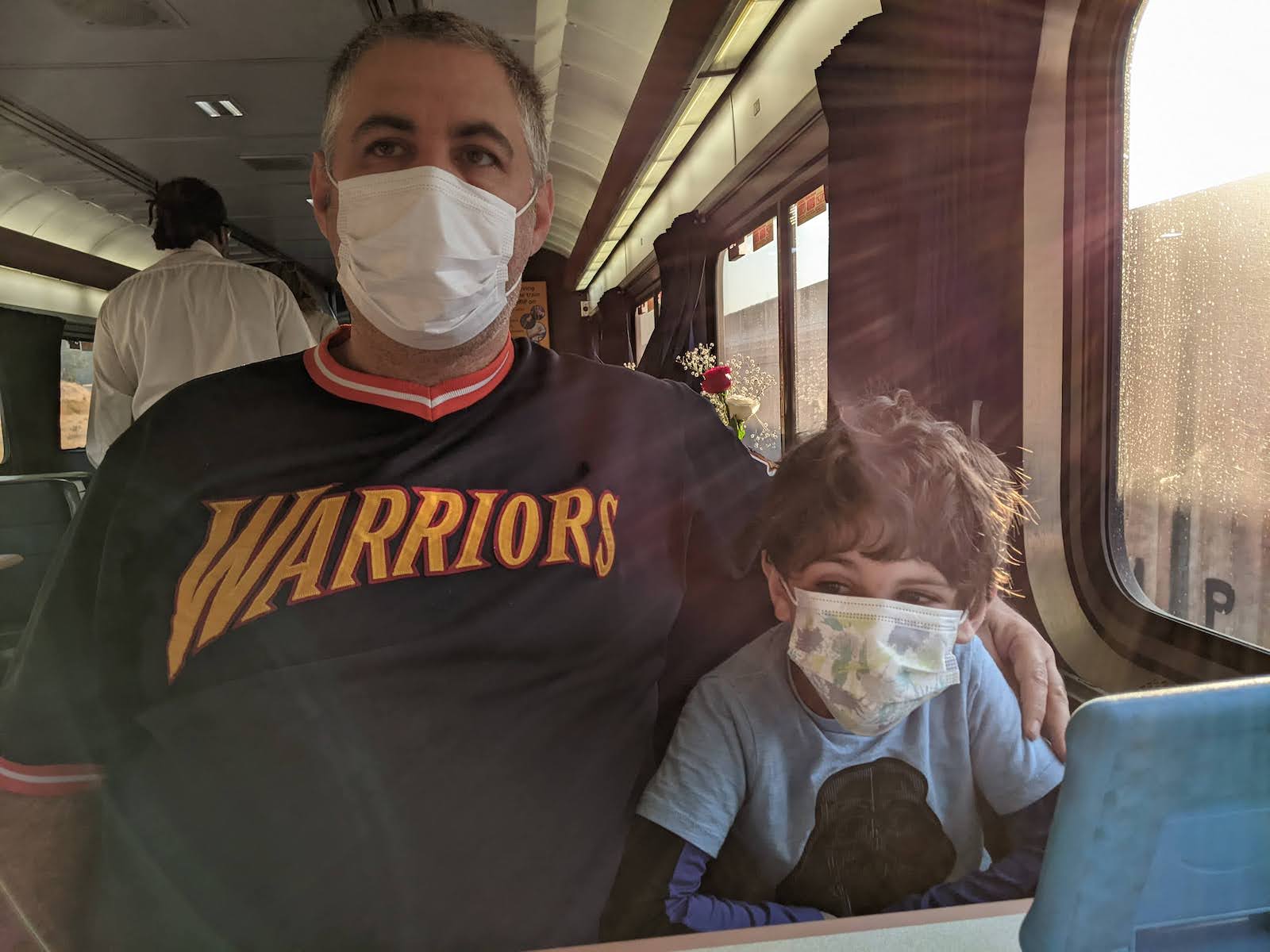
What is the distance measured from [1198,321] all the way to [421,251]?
1.15 m

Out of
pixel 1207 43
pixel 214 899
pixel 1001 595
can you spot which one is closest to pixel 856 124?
pixel 1207 43

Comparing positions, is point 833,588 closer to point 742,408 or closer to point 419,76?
point 419,76

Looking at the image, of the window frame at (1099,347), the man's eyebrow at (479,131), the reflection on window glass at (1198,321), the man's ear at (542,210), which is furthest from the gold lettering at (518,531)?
the reflection on window glass at (1198,321)

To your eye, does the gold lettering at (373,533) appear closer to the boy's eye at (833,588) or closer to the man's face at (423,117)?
the man's face at (423,117)

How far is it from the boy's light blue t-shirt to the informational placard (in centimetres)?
52

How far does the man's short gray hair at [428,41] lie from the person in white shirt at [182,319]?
25cm

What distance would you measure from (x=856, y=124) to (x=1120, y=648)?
1328 mm

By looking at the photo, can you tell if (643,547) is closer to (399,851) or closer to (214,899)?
(399,851)

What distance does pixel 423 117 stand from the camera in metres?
0.91

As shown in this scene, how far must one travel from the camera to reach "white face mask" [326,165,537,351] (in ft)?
3.03

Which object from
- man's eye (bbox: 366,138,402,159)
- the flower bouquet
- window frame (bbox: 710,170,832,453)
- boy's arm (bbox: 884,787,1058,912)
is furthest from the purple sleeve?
window frame (bbox: 710,170,832,453)

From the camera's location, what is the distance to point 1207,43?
1090 millimetres

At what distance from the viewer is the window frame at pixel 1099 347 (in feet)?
3.59

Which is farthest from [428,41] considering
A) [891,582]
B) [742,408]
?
[742,408]
